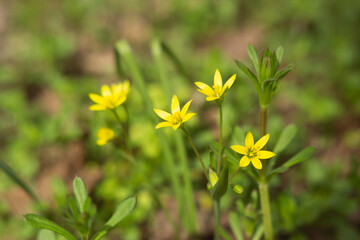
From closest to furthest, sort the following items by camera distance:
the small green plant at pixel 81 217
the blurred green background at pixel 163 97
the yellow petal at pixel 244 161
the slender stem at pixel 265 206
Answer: the yellow petal at pixel 244 161 < the small green plant at pixel 81 217 < the slender stem at pixel 265 206 < the blurred green background at pixel 163 97

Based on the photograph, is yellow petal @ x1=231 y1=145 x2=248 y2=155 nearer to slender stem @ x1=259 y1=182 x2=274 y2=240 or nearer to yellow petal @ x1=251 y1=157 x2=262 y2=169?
yellow petal @ x1=251 y1=157 x2=262 y2=169

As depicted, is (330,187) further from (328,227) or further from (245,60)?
(245,60)

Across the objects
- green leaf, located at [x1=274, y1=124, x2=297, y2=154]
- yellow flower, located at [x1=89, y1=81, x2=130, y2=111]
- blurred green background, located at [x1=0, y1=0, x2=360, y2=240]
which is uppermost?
Result: yellow flower, located at [x1=89, y1=81, x2=130, y2=111]

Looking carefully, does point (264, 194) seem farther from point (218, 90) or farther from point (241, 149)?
point (218, 90)

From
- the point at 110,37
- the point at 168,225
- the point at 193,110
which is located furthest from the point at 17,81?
the point at 168,225

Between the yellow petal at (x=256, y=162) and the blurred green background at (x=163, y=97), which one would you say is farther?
the blurred green background at (x=163, y=97)

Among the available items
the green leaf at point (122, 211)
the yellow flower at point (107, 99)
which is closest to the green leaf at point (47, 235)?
the green leaf at point (122, 211)

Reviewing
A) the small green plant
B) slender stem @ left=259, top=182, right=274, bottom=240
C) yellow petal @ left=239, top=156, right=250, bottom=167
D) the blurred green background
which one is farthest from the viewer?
the blurred green background

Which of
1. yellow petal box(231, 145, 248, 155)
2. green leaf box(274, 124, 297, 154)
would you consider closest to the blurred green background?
green leaf box(274, 124, 297, 154)

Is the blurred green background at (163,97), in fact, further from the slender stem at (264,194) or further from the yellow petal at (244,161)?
A: the yellow petal at (244,161)

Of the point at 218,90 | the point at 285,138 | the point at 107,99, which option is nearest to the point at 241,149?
the point at 218,90
